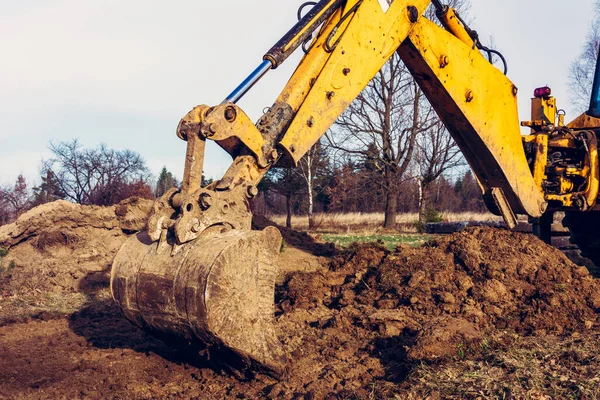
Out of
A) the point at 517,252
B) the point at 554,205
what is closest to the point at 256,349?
the point at 517,252

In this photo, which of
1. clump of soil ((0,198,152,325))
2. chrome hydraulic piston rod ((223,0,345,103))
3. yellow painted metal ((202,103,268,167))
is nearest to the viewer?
yellow painted metal ((202,103,268,167))

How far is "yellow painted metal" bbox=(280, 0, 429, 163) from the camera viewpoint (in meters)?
4.82

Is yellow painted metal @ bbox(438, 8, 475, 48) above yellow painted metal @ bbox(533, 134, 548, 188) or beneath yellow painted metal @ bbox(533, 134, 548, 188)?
above

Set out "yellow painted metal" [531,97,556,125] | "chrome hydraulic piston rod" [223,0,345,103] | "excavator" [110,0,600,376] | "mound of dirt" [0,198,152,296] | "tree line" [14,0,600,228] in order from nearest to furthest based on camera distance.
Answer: "excavator" [110,0,600,376], "chrome hydraulic piston rod" [223,0,345,103], "yellow painted metal" [531,97,556,125], "mound of dirt" [0,198,152,296], "tree line" [14,0,600,228]

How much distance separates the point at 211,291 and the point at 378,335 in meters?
1.94

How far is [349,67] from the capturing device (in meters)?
5.14

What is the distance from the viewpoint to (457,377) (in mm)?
3807

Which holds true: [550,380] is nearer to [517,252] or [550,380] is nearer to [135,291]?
[135,291]

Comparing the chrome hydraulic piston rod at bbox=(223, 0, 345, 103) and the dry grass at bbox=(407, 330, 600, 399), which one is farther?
the chrome hydraulic piston rod at bbox=(223, 0, 345, 103)

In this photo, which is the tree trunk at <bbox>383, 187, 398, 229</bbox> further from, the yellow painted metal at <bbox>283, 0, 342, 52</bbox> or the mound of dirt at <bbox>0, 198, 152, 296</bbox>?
the yellow painted metal at <bbox>283, 0, 342, 52</bbox>

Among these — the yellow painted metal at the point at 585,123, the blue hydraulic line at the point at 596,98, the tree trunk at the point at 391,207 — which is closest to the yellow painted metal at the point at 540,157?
the yellow painted metal at the point at 585,123

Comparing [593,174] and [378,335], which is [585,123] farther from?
[378,335]

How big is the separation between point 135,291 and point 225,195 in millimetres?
939

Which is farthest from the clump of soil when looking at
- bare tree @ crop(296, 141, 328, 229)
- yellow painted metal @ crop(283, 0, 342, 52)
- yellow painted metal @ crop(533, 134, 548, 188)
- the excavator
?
bare tree @ crop(296, 141, 328, 229)
